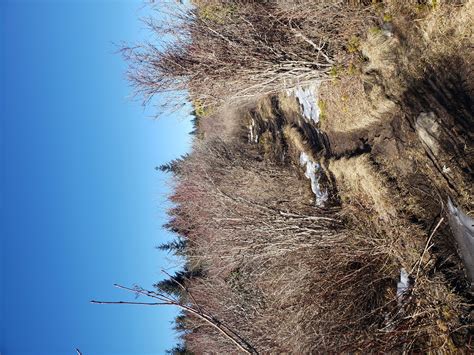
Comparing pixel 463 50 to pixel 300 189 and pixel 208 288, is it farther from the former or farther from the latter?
pixel 208 288

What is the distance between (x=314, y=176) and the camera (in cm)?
725

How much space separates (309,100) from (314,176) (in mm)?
1385

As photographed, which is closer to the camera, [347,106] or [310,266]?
[347,106]

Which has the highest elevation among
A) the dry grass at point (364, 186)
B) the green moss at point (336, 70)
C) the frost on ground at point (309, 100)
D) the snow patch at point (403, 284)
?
the frost on ground at point (309, 100)

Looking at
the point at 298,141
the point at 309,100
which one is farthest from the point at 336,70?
the point at 298,141

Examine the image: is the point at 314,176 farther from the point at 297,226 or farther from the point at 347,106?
the point at 347,106

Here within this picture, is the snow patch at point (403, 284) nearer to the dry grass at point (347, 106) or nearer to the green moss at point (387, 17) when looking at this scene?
the dry grass at point (347, 106)

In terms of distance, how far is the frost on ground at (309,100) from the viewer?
6734 mm

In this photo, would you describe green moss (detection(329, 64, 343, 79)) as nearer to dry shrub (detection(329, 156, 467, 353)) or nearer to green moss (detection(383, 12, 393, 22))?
green moss (detection(383, 12, 393, 22))

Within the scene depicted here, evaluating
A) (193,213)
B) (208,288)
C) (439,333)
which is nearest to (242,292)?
(208,288)

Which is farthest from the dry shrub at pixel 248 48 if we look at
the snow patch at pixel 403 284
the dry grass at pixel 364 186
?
the snow patch at pixel 403 284

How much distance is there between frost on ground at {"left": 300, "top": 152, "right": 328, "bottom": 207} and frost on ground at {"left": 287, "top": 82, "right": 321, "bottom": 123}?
2.58ft

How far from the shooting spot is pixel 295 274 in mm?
6195

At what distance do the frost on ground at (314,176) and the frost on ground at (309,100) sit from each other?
786mm
